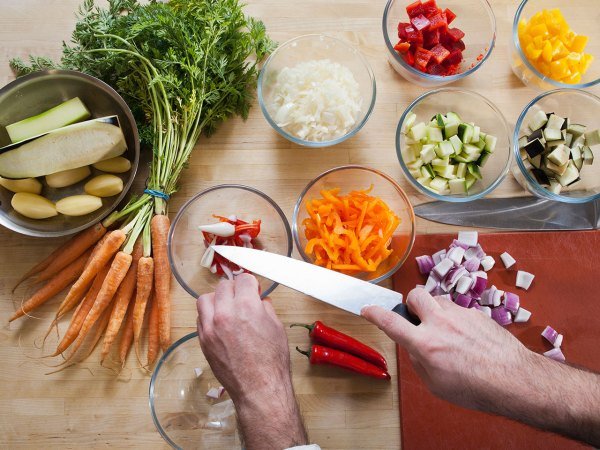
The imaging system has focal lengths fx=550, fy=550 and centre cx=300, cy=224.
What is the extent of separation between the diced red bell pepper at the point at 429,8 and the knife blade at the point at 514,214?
763mm

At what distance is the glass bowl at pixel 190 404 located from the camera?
2123 mm

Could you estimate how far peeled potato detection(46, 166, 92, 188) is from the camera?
6.86 feet

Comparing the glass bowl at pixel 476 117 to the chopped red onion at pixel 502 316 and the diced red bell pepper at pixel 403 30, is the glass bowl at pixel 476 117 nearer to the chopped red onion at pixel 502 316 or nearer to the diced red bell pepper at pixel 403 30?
the diced red bell pepper at pixel 403 30

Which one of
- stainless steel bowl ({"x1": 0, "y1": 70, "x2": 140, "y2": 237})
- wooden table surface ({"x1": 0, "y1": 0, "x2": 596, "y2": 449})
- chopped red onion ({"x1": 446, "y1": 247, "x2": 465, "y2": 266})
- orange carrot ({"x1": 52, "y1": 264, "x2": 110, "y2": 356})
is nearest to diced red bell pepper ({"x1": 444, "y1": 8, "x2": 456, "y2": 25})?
wooden table surface ({"x1": 0, "y1": 0, "x2": 596, "y2": 449})

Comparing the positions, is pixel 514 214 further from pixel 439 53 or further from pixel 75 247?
pixel 75 247

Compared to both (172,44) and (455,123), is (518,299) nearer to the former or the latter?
(455,123)

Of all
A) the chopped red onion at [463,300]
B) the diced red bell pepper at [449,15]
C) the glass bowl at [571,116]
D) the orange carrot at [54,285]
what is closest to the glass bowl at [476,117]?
the glass bowl at [571,116]

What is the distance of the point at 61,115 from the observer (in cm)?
207

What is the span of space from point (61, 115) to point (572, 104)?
2023 mm

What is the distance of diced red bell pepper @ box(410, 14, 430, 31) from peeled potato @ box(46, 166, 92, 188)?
1410mm

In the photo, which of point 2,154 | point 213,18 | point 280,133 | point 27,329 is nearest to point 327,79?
point 280,133

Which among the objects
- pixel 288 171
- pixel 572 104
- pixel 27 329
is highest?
pixel 572 104

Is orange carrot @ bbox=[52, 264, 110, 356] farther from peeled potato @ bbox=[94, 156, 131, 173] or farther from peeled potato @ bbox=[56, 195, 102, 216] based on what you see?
peeled potato @ bbox=[94, 156, 131, 173]

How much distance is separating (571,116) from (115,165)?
1853 millimetres
